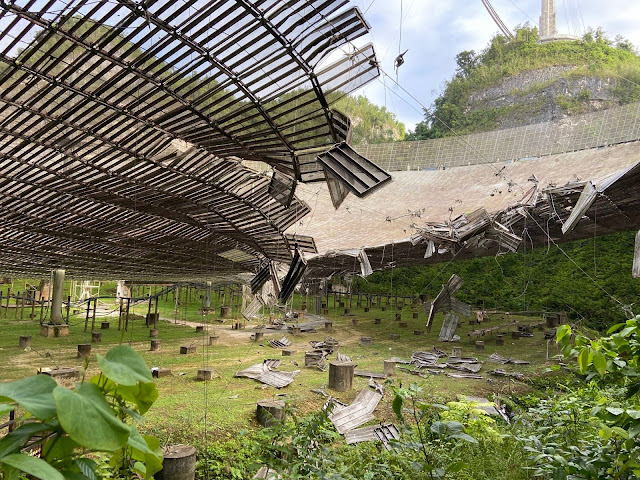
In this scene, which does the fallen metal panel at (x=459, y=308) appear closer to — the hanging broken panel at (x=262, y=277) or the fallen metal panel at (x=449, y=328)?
the fallen metal panel at (x=449, y=328)

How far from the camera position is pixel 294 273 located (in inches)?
547

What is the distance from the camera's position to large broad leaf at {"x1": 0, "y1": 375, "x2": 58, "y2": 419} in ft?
3.02

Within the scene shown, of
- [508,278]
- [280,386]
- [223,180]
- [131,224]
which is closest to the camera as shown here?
[223,180]

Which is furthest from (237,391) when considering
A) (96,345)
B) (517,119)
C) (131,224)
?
(517,119)

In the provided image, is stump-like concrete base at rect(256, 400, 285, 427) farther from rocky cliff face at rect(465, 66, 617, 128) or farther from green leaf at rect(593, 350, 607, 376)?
rocky cliff face at rect(465, 66, 617, 128)

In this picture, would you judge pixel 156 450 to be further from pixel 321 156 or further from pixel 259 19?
pixel 321 156

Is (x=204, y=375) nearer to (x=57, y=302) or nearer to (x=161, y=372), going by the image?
(x=161, y=372)

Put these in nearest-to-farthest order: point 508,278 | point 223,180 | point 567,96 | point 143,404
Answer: point 143,404 < point 223,180 < point 508,278 < point 567,96

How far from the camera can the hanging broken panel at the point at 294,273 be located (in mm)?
13594

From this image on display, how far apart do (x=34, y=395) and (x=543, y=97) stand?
143 ft

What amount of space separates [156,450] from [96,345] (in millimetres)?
16814

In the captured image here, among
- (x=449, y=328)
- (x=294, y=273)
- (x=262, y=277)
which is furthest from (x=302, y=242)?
(x=449, y=328)

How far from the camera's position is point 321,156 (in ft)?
27.9

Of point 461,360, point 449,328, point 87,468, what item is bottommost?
point 461,360
